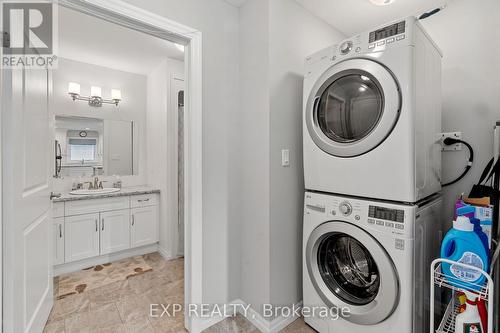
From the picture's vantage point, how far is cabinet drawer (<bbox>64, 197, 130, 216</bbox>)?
8.14 feet

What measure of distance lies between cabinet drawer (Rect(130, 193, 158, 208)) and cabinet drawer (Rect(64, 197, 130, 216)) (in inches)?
2.7

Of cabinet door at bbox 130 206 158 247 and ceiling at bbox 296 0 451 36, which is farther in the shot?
cabinet door at bbox 130 206 158 247

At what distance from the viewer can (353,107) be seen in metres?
1.39

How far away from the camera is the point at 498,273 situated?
124cm

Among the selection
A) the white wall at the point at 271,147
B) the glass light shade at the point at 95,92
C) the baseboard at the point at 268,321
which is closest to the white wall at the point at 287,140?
the white wall at the point at 271,147

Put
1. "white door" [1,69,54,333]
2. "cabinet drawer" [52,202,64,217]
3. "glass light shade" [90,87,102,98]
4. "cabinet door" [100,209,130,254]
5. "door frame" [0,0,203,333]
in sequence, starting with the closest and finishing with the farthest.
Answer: "white door" [1,69,54,333] < "door frame" [0,0,203,333] < "cabinet drawer" [52,202,64,217] < "cabinet door" [100,209,130,254] < "glass light shade" [90,87,102,98]

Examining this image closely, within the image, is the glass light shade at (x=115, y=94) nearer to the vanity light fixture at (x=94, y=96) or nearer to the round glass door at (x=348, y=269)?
the vanity light fixture at (x=94, y=96)

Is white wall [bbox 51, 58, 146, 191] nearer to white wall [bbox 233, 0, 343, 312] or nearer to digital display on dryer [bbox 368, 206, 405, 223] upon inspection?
white wall [bbox 233, 0, 343, 312]

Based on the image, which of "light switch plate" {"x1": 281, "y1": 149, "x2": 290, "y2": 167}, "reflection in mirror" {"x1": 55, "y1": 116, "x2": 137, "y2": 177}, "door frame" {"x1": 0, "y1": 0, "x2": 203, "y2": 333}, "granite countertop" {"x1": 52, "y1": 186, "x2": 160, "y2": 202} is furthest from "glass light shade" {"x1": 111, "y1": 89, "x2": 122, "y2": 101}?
"light switch plate" {"x1": 281, "y1": 149, "x2": 290, "y2": 167}

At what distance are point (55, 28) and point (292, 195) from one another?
1.94 meters

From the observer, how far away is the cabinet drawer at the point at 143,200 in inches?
113

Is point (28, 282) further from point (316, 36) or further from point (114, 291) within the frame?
point (316, 36)

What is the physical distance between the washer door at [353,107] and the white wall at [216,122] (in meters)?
0.65

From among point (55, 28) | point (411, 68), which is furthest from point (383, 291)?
point (55, 28)
